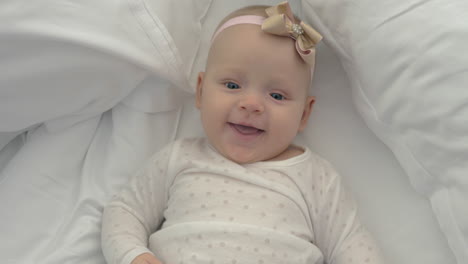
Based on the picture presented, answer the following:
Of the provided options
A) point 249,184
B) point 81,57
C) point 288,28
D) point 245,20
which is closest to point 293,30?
point 288,28

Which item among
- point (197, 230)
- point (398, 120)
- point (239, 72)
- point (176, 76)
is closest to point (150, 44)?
point (176, 76)

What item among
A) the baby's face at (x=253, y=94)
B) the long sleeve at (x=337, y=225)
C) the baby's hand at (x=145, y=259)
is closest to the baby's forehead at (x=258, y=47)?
the baby's face at (x=253, y=94)

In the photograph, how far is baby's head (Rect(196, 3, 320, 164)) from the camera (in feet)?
3.28

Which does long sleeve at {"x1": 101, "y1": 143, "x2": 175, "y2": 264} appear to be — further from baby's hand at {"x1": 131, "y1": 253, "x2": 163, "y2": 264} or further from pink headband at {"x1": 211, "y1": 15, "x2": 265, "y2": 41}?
pink headband at {"x1": 211, "y1": 15, "x2": 265, "y2": 41}

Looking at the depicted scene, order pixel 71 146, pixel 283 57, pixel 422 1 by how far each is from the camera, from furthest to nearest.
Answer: pixel 71 146
pixel 283 57
pixel 422 1

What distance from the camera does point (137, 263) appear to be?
93cm

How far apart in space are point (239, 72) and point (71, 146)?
0.44 meters

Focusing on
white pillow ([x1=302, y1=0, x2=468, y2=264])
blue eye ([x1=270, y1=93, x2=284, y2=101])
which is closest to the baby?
blue eye ([x1=270, y1=93, x2=284, y2=101])

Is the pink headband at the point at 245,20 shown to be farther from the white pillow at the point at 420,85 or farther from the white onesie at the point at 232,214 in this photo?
the white onesie at the point at 232,214

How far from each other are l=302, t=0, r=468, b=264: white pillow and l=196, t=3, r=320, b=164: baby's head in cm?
12

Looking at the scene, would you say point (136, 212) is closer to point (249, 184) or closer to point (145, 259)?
point (145, 259)

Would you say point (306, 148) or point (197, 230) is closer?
point (197, 230)

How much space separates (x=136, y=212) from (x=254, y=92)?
0.37m

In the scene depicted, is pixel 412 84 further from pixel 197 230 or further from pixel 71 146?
pixel 71 146
